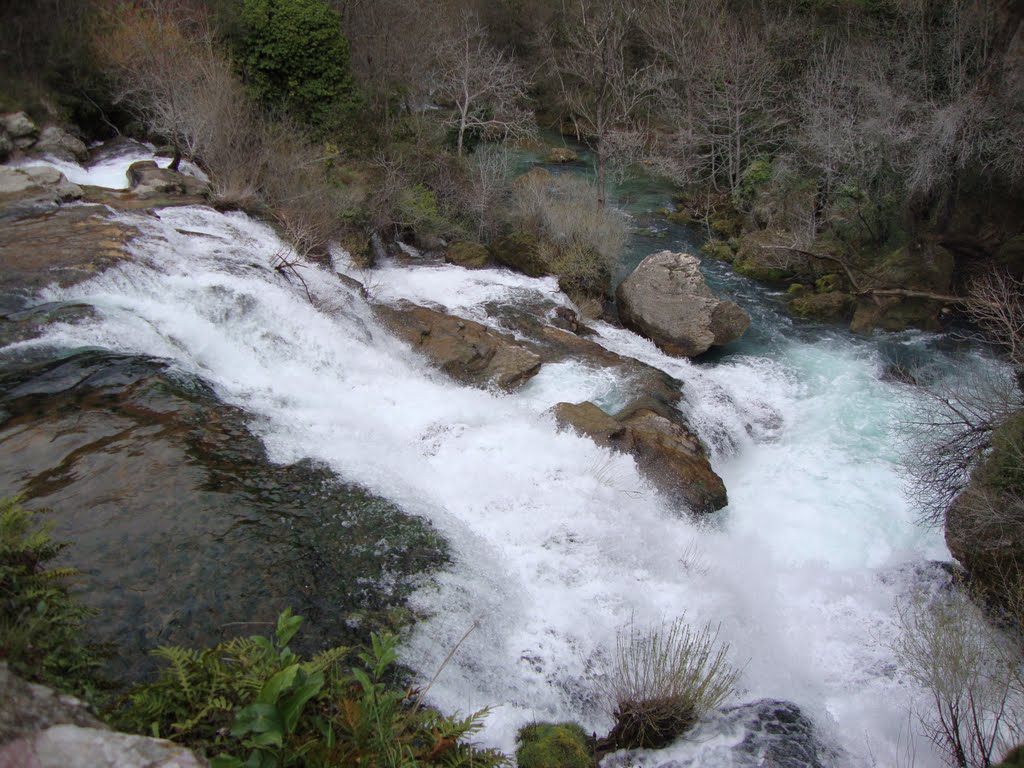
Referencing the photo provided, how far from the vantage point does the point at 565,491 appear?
7.77 m

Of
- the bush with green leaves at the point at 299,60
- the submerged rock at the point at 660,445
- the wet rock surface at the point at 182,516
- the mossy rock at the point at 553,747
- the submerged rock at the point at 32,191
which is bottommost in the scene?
the submerged rock at the point at 660,445

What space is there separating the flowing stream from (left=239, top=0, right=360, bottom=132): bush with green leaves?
6448 millimetres

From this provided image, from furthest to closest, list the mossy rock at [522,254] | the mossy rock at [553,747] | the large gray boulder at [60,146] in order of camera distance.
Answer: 1. the mossy rock at [522,254]
2. the large gray boulder at [60,146]
3. the mossy rock at [553,747]

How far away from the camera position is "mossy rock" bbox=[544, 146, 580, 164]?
2477 cm

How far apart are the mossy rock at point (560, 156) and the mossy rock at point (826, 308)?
12749 mm

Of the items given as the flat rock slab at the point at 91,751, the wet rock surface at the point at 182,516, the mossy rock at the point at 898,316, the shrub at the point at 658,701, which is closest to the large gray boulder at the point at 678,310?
the mossy rock at the point at 898,316

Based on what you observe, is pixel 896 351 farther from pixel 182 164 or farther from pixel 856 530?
pixel 182 164

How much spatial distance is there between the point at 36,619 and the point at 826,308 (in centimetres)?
1472

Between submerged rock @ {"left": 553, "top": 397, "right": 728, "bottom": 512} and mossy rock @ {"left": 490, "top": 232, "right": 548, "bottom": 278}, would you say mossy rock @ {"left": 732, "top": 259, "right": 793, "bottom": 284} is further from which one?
submerged rock @ {"left": 553, "top": 397, "right": 728, "bottom": 512}

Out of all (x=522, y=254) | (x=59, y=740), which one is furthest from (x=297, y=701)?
(x=522, y=254)

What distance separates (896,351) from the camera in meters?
13.2

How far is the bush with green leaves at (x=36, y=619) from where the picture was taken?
3366 millimetres

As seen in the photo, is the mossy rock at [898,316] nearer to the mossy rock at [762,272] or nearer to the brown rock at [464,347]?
the mossy rock at [762,272]

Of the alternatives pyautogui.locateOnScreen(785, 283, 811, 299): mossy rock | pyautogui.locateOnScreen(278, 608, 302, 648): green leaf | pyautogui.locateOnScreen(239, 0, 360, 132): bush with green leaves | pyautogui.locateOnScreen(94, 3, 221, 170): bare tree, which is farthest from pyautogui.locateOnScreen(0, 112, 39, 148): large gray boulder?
pyautogui.locateOnScreen(785, 283, 811, 299): mossy rock
